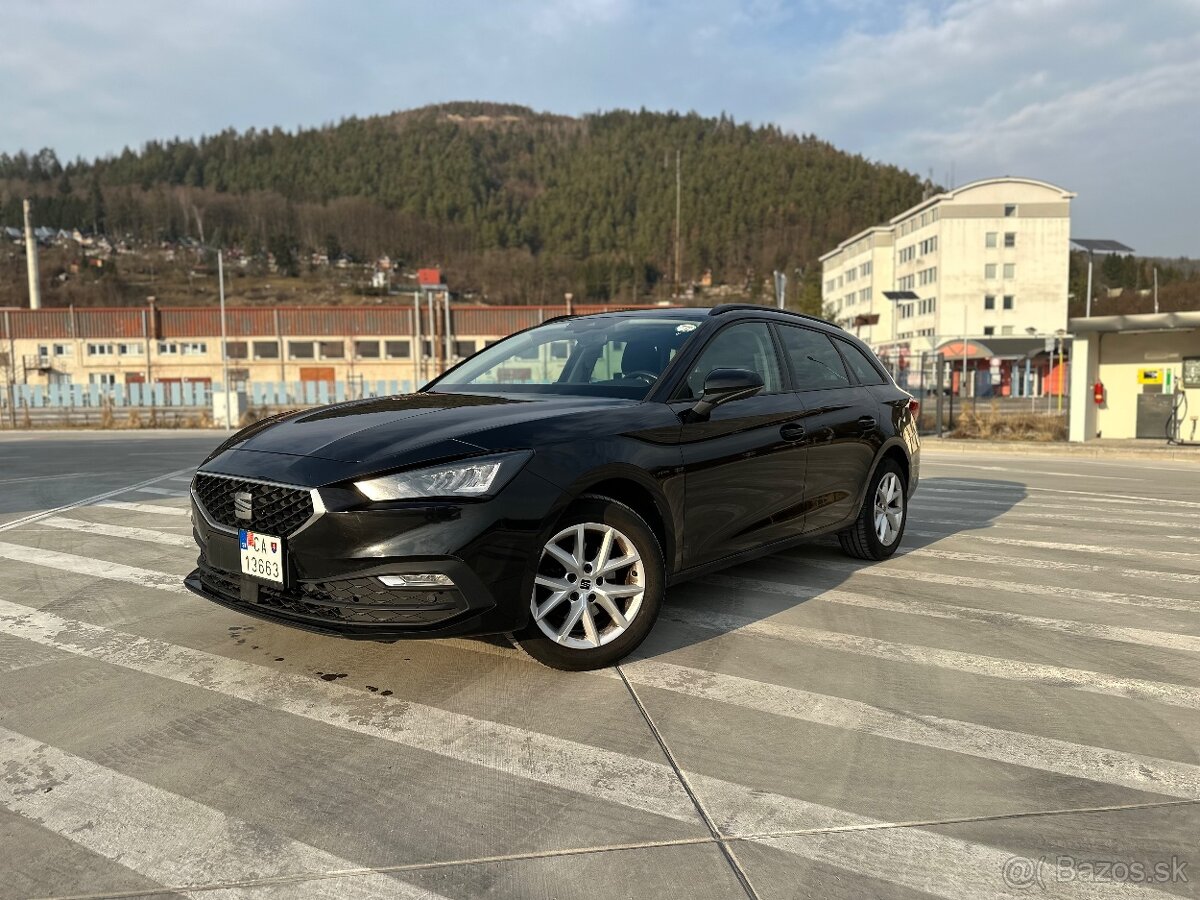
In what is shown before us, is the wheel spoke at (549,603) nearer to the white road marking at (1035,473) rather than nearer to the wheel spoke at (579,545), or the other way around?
the wheel spoke at (579,545)

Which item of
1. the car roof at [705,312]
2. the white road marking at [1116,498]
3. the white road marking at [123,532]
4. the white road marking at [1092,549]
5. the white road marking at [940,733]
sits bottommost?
the white road marking at [1116,498]

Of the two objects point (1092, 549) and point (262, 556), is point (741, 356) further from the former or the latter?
point (1092, 549)

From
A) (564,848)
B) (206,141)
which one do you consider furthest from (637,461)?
(206,141)

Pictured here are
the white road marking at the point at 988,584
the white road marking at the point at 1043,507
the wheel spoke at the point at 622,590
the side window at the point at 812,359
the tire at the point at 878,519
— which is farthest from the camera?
the white road marking at the point at 1043,507

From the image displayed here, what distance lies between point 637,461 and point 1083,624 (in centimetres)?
259

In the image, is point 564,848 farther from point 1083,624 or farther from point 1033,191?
point 1033,191

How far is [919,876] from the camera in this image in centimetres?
230

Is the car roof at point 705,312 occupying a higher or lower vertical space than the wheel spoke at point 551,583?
higher

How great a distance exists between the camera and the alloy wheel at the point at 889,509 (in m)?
5.98

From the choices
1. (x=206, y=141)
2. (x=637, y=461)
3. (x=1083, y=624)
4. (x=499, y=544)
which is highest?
(x=206, y=141)

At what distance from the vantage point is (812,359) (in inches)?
216

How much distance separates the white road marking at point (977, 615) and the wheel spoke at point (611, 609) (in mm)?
1586

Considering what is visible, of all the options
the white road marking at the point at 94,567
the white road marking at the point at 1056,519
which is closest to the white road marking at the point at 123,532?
the white road marking at the point at 94,567

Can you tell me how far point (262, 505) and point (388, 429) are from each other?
582 mm
